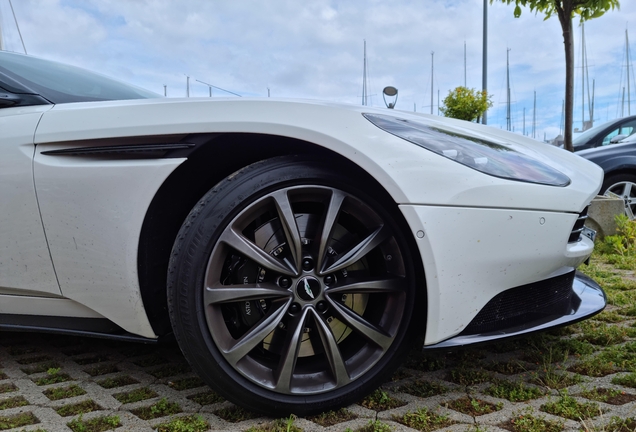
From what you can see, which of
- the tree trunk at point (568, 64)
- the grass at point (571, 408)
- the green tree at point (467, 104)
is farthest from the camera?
the green tree at point (467, 104)

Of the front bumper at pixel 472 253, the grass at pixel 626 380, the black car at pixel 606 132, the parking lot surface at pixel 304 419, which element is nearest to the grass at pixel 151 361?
the parking lot surface at pixel 304 419

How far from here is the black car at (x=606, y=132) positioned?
679cm

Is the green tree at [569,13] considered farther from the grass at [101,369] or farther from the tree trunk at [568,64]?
the grass at [101,369]

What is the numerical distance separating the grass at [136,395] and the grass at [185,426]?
256 millimetres

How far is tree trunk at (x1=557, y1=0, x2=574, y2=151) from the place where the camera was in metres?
5.16

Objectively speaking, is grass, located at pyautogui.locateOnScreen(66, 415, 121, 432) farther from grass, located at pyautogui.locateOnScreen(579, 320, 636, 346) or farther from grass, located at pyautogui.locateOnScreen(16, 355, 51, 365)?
grass, located at pyautogui.locateOnScreen(579, 320, 636, 346)

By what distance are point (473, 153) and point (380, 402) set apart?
0.91 metres

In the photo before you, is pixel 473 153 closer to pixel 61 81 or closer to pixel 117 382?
pixel 117 382

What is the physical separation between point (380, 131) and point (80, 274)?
1113mm

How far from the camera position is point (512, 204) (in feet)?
4.87

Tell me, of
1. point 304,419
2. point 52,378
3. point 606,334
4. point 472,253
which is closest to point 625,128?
point 606,334

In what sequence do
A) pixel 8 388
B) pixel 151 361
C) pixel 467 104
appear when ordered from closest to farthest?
pixel 8 388 → pixel 151 361 → pixel 467 104

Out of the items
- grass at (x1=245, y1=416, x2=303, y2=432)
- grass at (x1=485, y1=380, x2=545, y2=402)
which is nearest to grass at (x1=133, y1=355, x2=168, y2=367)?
grass at (x1=245, y1=416, x2=303, y2=432)

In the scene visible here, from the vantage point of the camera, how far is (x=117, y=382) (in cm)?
190
